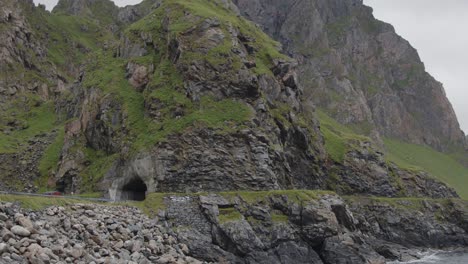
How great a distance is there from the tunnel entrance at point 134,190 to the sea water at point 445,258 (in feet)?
123

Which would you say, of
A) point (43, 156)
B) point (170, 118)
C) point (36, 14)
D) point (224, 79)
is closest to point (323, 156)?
point (224, 79)

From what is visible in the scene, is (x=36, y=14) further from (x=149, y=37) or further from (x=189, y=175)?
(x=189, y=175)

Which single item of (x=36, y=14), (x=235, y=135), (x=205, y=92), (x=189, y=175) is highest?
(x=36, y=14)

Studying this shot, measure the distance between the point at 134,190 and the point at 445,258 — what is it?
1799 inches

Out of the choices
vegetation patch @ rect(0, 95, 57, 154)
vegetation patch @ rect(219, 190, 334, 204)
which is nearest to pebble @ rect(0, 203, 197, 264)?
vegetation patch @ rect(219, 190, 334, 204)

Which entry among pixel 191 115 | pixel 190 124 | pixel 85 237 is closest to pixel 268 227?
pixel 190 124

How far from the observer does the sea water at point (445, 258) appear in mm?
64375

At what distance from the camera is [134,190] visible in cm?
6450

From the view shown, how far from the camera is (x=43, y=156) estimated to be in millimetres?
80250

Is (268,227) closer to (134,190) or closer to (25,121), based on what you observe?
(134,190)

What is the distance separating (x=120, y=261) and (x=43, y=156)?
178 feet

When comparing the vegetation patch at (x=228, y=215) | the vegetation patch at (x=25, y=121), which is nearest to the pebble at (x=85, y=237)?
the vegetation patch at (x=228, y=215)

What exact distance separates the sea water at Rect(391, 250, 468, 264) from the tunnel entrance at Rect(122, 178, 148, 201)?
37447 millimetres

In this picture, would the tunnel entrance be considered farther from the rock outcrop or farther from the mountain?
the rock outcrop
